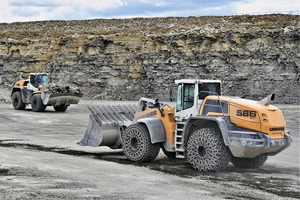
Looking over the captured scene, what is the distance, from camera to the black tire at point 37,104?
91.8 feet

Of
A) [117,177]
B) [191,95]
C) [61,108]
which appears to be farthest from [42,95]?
[117,177]

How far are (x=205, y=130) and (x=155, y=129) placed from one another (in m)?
1.29

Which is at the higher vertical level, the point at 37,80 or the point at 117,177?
the point at 37,80

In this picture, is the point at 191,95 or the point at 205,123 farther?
the point at 191,95

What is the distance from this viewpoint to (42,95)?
2784 centimetres

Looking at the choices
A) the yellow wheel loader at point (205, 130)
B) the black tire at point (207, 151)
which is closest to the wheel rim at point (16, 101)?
the yellow wheel loader at point (205, 130)

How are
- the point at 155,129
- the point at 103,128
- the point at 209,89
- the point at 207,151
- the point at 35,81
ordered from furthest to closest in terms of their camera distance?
the point at 35,81, the point at 103,128, the point at 155,129, the point at 209,89, the point at 207,151

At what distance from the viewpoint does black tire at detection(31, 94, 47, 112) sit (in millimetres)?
27984

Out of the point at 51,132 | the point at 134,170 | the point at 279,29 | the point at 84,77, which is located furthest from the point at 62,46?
the point at 134,170

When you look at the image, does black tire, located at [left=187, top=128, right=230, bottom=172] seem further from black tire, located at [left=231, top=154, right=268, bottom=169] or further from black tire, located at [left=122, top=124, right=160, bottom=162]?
black tire, located at [left=231, top=154, right=268, bottom=169]

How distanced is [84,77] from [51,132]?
27002 mm

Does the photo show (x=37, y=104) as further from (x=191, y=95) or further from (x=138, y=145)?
(x=191, y=95)

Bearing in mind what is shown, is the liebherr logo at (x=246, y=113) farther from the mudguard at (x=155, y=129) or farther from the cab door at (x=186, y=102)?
the mudguard at (x=155, y=129)

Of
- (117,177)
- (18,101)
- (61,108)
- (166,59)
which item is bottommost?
(61,108)
